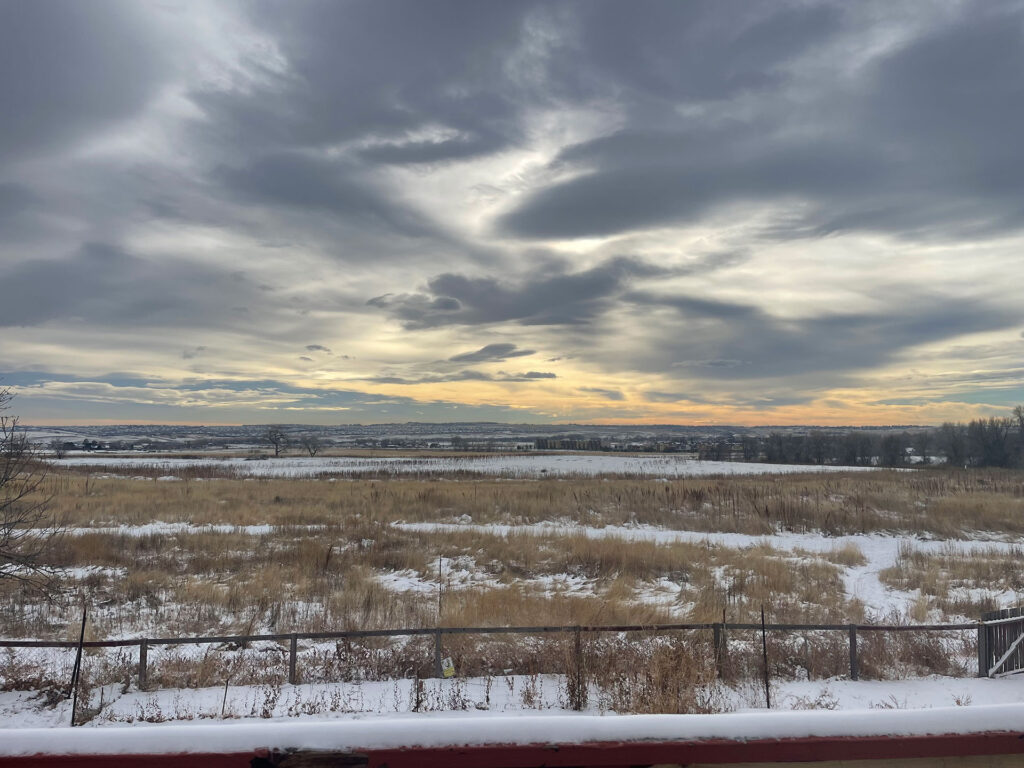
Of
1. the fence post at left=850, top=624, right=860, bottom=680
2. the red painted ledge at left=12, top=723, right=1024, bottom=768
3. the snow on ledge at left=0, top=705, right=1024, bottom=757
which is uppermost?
the snow on ledge at left=0, top=705, right=1024, bottom=757

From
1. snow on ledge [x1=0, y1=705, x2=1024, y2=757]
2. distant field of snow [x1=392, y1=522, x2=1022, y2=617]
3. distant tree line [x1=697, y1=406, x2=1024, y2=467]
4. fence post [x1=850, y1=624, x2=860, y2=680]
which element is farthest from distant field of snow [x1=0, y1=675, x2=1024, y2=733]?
distant tree line [x1=697, y1=406, x2=1024, y2=467]

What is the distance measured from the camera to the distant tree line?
77.8 meters

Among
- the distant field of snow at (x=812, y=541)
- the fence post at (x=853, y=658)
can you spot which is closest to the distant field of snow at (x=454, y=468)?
the distant field of snow at (x=812, y=541)

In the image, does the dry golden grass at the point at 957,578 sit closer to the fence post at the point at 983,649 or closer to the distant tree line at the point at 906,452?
the fence post at the point at 983,649

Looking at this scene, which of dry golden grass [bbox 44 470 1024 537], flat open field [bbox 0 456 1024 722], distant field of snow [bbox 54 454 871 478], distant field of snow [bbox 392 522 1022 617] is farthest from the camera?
distant field of snow [bbox 54 454 871 478]

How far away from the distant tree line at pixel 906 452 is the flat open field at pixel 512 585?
52966 millimetres

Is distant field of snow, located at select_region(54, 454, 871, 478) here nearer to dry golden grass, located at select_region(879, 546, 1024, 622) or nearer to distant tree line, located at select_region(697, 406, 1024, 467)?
distant tree line, located at select_region(697, 406, 1024, 467)

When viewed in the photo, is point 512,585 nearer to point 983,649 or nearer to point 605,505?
point 983,649

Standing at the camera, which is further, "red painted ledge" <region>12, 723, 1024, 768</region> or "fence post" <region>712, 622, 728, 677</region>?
"fence post" <region>712, 622, 728, 677</region>

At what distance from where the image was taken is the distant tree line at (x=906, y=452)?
255ft

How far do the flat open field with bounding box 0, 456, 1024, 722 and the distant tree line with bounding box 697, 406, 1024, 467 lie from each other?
174ft

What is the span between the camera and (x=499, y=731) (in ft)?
6.95

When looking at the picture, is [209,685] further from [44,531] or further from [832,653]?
[44,531]

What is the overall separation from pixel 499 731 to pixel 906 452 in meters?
119
